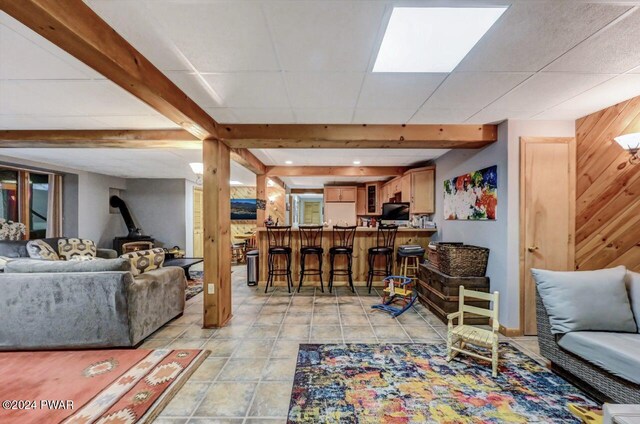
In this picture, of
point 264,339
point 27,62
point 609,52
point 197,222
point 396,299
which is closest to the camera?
point 609,52

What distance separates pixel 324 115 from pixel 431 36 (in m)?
1.40

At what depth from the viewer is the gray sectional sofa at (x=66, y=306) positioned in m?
2.44

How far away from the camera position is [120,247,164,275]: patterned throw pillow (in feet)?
9.39

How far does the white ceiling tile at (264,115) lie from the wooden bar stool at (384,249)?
96.1 inches

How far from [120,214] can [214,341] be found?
20.1ft

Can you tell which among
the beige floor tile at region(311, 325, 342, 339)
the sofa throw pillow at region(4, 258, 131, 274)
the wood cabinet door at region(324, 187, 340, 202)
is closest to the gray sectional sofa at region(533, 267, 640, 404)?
the beige floor tile at region(311, 325, 342, 339)

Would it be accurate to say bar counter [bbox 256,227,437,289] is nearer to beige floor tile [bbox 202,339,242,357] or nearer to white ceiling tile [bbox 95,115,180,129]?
beige floor tile [bbox 202,339,242,357]

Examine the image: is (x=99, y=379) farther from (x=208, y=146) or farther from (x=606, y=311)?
(x=606, y=311)

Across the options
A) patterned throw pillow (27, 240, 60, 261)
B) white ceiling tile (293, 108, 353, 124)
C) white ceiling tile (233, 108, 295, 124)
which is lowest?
patterned throw pillow (27, 240, 60, 261)

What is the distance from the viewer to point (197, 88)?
2223mm

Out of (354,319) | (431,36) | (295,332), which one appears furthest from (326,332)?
(431,36)

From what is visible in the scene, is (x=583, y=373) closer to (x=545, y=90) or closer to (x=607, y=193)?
(x=607, y=193)

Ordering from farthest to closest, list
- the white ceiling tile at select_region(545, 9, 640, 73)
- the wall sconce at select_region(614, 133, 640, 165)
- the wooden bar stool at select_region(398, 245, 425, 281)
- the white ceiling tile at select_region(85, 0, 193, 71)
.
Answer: the wooden bar stool at select_region(398, 245, 425, 281) → the wall sconce at select_region(614, 133, 640, 165) → the white ceiling tile at select_region(545, 9, 640, 73) → the white ceiling tile at select_region(85, 0, 193, 71)

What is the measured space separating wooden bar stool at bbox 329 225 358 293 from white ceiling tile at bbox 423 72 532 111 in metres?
2.44
